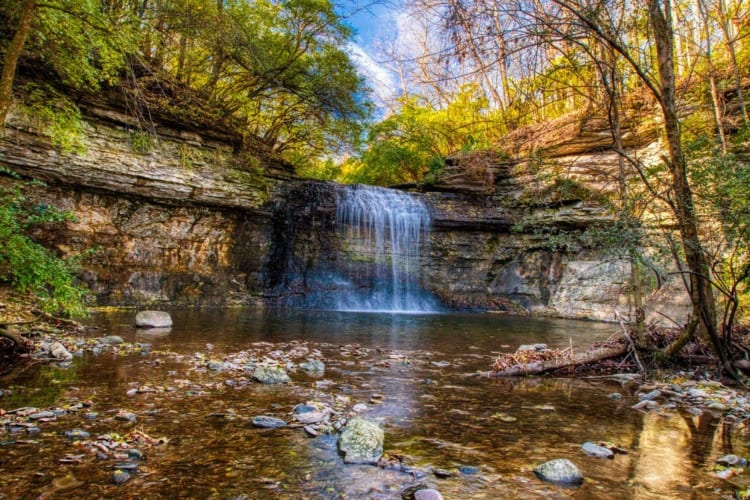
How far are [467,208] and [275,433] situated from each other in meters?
18.7

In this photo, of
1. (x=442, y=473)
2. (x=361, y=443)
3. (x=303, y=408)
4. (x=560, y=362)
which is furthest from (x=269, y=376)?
(x=560, y=362)

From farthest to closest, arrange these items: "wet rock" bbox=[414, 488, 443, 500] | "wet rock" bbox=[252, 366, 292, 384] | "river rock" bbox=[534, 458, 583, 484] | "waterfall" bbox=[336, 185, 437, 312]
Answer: "waterfall" bbox=[336, 185, 437, 312], "wet rock" bbox=[252, 366, 292, 384], "river rock" bbox=[534, 458, 583, 484], "wet rock" bbox=[414, 488, 443, 500]

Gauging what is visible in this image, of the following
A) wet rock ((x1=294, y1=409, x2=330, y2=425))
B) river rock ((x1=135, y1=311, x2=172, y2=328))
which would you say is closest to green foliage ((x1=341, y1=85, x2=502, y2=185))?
river rock ((x1=135, y1=311, x2=172, y2=328))

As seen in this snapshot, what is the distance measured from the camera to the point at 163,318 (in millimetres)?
9523

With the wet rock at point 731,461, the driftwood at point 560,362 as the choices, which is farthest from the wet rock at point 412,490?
the driftwood at point 560,362

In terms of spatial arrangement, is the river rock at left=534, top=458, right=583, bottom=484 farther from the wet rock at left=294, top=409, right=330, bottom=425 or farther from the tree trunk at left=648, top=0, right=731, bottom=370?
the tree trunk at left=648, top=0, right=731, bottom=370

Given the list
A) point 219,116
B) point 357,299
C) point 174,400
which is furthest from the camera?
point 357,299

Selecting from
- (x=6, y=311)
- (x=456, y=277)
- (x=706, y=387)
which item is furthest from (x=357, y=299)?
(x=706, y=387)

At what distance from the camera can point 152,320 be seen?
927cm

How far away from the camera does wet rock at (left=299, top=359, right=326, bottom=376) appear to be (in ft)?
17.8

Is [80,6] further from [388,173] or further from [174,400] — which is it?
[388,173]

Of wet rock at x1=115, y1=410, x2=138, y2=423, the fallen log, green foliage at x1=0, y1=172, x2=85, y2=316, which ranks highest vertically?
green foliage at x1=0, y1=172, x2=85, y2=316

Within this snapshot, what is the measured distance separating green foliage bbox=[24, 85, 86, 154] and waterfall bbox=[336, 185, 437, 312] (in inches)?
407

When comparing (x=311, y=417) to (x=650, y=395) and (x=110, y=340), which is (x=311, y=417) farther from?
(x=110, y=340)
